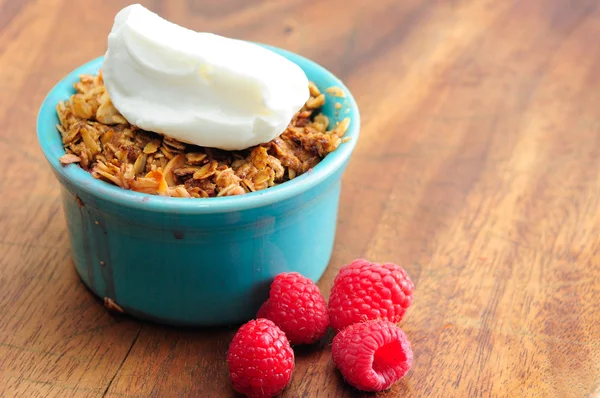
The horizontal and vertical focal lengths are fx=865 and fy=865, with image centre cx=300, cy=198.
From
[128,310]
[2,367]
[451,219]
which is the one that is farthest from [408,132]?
[2,367]

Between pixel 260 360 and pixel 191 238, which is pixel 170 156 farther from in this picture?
pixel 260 360

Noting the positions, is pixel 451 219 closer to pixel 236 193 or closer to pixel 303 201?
pixel 303 201

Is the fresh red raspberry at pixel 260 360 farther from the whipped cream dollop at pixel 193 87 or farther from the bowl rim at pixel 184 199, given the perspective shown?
the whipped cream dollop at pixel 193 87

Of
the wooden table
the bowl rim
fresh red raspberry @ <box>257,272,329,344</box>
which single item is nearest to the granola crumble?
the bowl rim

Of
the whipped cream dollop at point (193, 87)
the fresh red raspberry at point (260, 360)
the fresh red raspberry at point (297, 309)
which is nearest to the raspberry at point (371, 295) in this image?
the fresh red raspberry at point (297, 309)

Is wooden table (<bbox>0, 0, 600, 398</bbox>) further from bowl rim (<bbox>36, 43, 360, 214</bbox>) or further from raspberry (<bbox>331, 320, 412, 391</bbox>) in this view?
bowl rim (<bbox>36, 43, 360, 214</bbox>)

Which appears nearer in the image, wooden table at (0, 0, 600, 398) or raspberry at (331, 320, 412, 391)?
raspberry at (331, 320, 412, 391)
